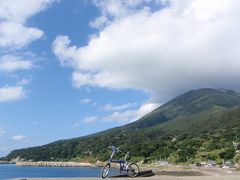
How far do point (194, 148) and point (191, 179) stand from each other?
163m

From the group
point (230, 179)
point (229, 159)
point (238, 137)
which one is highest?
point (238, 137)

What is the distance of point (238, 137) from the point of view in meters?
192

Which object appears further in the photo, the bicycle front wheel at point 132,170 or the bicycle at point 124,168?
the bicycle front wheel at point 132,170

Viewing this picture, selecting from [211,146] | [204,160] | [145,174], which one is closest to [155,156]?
[211,146]

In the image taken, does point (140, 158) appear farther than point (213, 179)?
Yes

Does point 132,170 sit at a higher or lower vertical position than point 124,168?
lower

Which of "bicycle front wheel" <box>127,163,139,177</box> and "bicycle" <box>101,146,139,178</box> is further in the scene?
"bicycle front wheel" <box>127,163,139,177</box>

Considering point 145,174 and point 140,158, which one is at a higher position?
point 140,158

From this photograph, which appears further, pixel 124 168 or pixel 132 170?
pixel 132 170

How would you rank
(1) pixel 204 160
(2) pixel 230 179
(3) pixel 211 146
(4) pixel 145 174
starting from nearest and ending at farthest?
(2) pixel 230 179
(4) pixel 145 174
(1) pixel 204 160
(3) pixel 211 146

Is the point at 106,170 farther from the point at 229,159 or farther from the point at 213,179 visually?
the point at 229,159

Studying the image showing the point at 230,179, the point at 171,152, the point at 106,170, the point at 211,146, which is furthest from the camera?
the point at 171,152

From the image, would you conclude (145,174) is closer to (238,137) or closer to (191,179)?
(191,179)

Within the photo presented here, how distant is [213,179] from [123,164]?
17.9 feet
